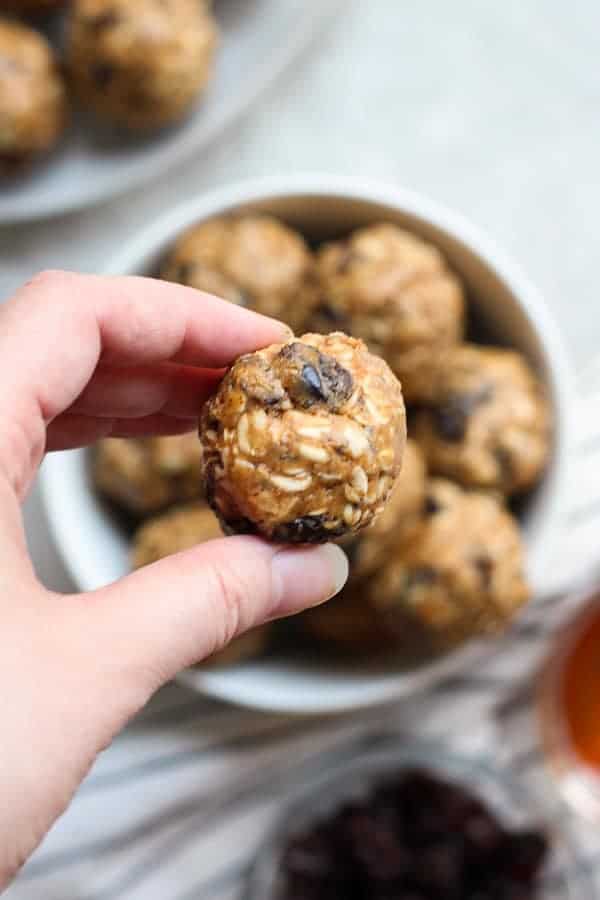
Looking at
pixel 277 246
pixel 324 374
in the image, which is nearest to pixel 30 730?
pixel 324 374

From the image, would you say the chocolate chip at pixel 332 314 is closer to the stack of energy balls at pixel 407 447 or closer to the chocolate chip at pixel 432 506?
the stack of energy balls at pixel 407 447

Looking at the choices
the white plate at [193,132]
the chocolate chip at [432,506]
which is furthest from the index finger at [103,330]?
the white plate at [193,132]

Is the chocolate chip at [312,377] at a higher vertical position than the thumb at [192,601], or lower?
higher

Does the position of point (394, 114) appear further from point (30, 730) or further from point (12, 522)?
point (30, 730)

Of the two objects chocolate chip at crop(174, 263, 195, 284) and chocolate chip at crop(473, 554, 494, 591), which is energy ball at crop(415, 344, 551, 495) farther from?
chocolate chip at crop(174, 263, 195, 284)

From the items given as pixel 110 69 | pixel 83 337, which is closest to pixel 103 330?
pixel 83 337

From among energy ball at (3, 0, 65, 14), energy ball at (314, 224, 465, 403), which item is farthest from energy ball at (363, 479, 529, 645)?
energy ball at (3, 0, 65, 14)
